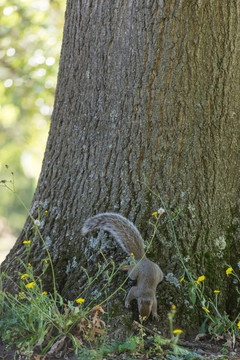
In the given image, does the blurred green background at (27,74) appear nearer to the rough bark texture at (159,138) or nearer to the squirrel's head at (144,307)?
the rough bark texture at (159,138)

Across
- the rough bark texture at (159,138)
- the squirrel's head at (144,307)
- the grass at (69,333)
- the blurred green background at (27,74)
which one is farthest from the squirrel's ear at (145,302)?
the blurred green background at (27,74)

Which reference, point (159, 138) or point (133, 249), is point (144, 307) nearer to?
point (133, 249)

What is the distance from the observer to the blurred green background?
7586 mm

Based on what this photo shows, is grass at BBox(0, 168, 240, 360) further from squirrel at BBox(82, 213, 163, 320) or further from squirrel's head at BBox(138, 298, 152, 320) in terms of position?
squirrel at BBox(82, 213, 163, 320)

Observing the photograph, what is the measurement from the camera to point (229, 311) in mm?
3193

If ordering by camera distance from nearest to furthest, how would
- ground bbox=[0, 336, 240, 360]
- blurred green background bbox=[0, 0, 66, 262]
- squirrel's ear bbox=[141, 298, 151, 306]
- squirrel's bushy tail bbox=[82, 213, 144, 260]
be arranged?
ground bbox=[0, 336, 240, 360]
squirrel's ear bbox=[141, 298, 151, 306]
squirrel's bushy tail bbox=[82, 213, 144, 260]
blurred green background bbox=[0, 0, 66, 262]

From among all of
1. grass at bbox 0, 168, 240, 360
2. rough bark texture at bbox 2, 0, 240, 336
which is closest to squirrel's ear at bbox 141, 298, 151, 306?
grass at bbox 0, 168, 240, 360

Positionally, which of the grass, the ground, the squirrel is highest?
the squirrel

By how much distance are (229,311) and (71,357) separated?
A: 3.68ft

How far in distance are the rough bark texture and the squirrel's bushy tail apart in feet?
0.44

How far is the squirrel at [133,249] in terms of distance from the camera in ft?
9.64

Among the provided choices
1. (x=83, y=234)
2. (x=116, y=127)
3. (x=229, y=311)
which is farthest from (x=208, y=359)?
(x=116, y=127)

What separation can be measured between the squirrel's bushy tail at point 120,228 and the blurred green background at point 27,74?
4.63 metres

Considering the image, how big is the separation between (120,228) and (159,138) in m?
0.66
